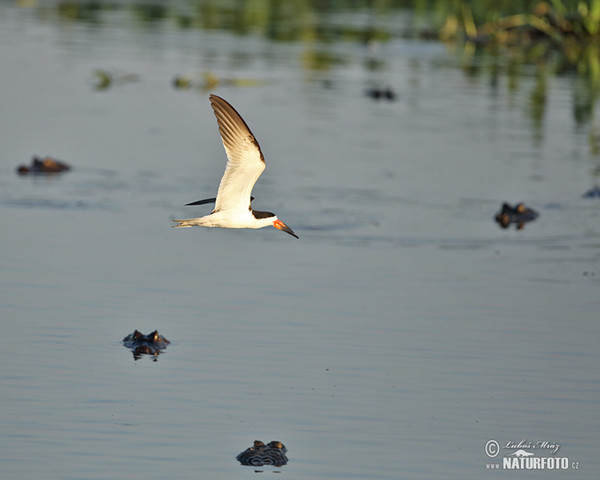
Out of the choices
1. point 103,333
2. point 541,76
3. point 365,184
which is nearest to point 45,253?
point 103,333

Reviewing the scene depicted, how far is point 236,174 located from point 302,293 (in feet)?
15.6

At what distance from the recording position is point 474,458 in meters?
12.6

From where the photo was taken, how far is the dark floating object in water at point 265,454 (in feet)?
39.2

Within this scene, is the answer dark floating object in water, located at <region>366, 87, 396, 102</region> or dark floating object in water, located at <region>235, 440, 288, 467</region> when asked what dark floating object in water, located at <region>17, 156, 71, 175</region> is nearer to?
dark floating object in water, located at <region>235, 440, 288, 467</region>

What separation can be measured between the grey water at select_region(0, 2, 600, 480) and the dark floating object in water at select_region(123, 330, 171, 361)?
0.45 ft

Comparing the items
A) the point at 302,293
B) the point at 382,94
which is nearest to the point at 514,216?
the point at 302,293

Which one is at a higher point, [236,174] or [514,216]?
[514,216]

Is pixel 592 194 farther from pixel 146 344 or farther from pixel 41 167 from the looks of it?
pixel 146 344

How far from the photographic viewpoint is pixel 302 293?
1805cm

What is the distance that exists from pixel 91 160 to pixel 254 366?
44.6ft

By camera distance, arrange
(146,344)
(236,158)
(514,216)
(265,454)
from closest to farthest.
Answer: (265,454), (236,158), (146,344), (514,216)

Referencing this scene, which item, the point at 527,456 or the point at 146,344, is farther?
the point at 146,344

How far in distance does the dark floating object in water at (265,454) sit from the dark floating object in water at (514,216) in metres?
12.0

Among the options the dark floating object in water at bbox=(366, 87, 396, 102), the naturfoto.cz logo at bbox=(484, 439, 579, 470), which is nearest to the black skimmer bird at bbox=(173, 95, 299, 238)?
the naturfoto.cz logo at bbox=(484, 439, 579, 470)
